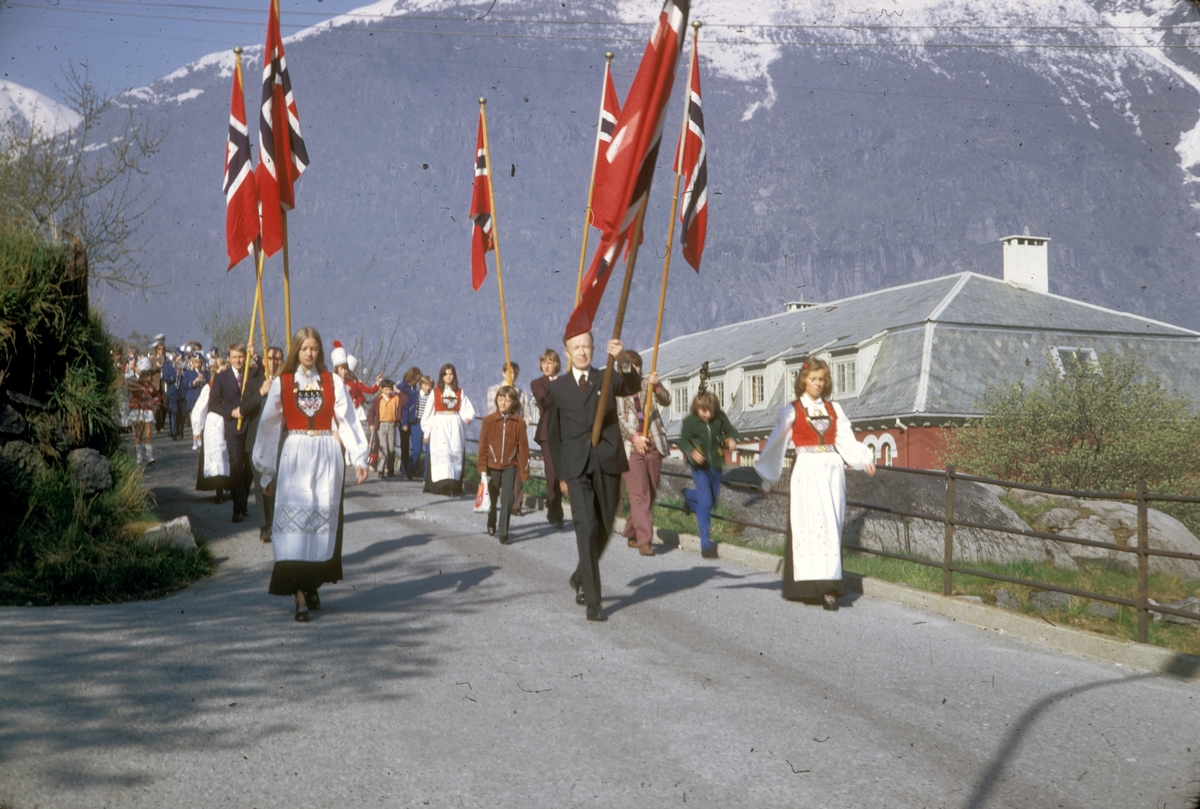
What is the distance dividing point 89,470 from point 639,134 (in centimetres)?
770

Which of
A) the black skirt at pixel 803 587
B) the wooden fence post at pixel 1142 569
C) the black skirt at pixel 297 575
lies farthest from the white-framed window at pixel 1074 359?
the black skirt at pixel 297 575

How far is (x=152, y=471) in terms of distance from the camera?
19.8 metres

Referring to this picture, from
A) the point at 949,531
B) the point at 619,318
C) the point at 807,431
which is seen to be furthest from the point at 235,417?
the point at 949,531

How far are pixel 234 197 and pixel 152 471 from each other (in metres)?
7.98

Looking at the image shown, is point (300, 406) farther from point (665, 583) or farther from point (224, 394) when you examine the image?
point (224, 394)

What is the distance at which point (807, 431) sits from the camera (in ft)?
30.9

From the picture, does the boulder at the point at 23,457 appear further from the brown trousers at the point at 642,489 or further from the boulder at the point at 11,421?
the brown trousers at the point at 642,489

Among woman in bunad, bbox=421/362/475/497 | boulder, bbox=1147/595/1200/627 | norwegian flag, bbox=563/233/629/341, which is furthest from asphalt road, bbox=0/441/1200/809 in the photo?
boulder, bbox=1147/595/1200/627

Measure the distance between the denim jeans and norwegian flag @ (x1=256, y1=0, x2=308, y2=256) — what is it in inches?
202

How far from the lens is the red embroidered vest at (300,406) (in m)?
8.42

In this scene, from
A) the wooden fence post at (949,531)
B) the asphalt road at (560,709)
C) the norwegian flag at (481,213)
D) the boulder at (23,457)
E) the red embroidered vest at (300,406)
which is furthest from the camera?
the norwegian flag at (481,213)

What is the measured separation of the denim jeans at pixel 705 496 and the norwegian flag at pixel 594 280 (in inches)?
160

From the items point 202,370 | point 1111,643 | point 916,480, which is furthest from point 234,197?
point 202,370

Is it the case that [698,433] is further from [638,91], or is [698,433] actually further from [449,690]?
[449,690]
